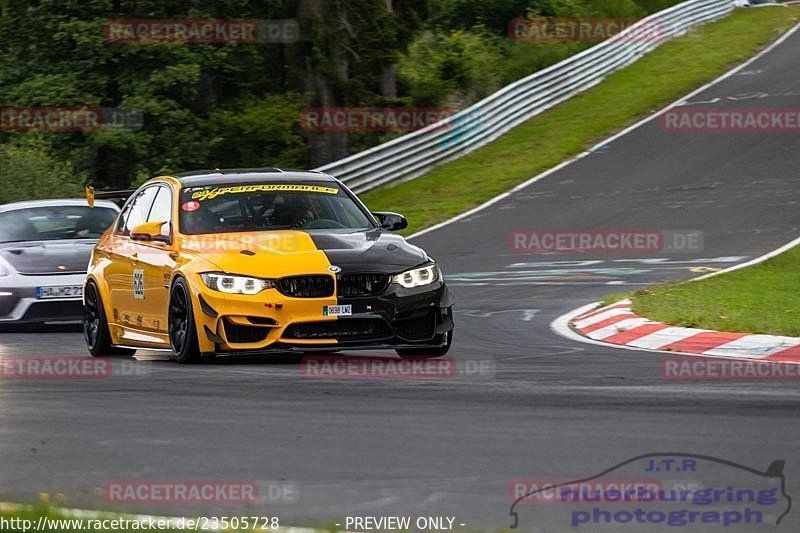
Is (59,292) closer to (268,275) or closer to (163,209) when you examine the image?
(163,209)

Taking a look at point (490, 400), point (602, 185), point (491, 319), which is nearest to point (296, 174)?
point (491, 319)

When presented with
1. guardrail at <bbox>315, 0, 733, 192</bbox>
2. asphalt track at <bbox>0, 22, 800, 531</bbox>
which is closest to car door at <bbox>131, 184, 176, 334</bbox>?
asphalt track at <bbox>0, 22, 800, 531</bbox>

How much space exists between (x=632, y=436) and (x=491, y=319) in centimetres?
695

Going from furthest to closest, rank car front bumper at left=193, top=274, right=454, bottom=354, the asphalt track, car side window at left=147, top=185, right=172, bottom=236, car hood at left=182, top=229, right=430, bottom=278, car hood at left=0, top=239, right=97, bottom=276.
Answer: car hood at left=0, top=239, right=97, bottom=276 < car side window at left=147, top=185, right=172, bottom=236 < car hood at left=182, top=229, right=430, bottom=278 < car front bumper at left=193, top=274, right=454, bottom=354 < the asphalt track

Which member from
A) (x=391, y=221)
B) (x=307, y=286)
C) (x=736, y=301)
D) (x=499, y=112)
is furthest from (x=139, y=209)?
(x=499, y=112)

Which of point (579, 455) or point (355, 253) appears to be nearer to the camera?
point (579, 455)

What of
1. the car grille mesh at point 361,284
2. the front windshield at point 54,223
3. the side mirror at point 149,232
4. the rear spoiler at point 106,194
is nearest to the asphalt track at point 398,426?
the car grille mesh at point 361,284

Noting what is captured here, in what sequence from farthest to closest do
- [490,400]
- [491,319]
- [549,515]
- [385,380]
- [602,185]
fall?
[602,185], [491,319], [385,380], [490,400], [549,515]

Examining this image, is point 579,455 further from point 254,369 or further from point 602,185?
point 602,185

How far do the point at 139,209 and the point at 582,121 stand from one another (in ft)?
70.8

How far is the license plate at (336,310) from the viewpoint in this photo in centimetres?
1041

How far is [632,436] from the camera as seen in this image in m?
7.07

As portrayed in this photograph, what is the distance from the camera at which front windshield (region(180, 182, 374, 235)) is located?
1145cm

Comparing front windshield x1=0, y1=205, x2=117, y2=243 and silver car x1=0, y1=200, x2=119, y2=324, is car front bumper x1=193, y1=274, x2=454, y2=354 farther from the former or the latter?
front windshield x1=0, y1=205, x2=117, y2=243
